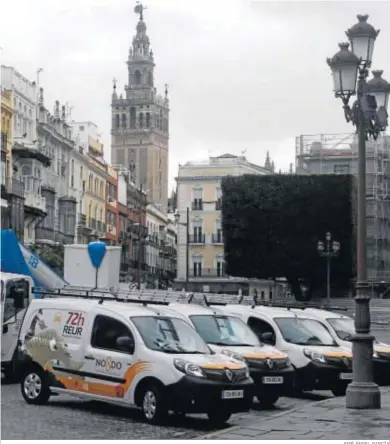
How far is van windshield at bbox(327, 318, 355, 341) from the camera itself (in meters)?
21.8

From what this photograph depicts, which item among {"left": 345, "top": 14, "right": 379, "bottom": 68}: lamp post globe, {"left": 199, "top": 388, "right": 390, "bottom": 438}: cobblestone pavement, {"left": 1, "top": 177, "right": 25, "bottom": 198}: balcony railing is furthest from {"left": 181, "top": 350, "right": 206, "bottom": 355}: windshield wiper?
{"left": 1, "top": 177, "right": 25, "bottom": 198}: balcony railing

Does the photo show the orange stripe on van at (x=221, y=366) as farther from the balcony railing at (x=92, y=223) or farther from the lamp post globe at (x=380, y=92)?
the balcony railing at (x=92, y=223)

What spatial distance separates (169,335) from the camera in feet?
51.2

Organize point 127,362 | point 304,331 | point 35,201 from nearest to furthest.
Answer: point 127,362
point 304,331
point 35,201

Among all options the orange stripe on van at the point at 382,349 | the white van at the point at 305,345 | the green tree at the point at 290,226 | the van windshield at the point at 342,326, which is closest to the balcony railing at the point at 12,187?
the green tree at the point at 290,226

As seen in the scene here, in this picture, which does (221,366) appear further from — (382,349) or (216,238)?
(216,238)

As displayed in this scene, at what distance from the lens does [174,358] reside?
14695 mm

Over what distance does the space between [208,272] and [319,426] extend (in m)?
82.9

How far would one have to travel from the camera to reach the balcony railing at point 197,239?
97.6 meters

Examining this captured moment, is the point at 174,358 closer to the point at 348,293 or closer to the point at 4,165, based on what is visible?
the point at 4,165

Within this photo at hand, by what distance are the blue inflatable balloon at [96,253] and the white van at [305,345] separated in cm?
976

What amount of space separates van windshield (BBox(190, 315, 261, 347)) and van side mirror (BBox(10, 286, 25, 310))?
5.84m

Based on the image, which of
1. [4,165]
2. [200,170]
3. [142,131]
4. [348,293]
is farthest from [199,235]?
[142,131]

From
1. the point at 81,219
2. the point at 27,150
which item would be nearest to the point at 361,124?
the point at 27,150
